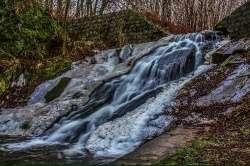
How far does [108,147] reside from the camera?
34.0 feet

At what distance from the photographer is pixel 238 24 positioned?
57.2ft

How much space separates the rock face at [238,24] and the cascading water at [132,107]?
0.76 metres

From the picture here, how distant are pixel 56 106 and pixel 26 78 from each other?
3.44m

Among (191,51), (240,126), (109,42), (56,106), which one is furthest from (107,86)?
(109,42)

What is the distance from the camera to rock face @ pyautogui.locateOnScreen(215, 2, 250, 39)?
672 inches

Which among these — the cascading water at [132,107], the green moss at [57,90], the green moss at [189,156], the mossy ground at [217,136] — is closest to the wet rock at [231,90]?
the mossy ground at [217,136]

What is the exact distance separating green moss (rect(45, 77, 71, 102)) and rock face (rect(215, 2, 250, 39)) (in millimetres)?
5969

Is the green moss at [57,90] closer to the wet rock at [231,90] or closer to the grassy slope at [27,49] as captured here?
the grassy slope at [27,49]

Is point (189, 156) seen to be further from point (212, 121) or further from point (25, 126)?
point (25, 126)

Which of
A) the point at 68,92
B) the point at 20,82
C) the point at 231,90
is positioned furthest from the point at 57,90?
the point at 231,90

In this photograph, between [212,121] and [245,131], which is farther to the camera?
[212,121]

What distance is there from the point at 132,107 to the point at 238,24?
658cm

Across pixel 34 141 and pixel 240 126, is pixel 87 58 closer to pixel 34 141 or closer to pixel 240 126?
pixel 34 141

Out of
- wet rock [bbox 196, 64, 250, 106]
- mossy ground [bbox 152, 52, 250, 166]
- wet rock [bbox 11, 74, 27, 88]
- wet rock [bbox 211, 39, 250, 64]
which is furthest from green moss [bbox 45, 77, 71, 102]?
wet rock [bbox 196, 64, 250, 106]
